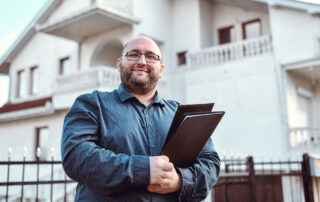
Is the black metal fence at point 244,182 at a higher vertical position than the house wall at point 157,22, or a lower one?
lower

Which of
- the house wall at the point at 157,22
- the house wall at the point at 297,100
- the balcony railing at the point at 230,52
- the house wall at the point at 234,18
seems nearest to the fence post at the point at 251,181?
the house wall at the point at 297,100

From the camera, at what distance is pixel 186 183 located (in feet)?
5.66

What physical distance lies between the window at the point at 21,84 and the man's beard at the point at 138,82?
1738cm

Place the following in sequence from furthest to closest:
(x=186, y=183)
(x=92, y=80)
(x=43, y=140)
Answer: (x=43, y=140) → (x=92, y=80) → (x=186, y=183)

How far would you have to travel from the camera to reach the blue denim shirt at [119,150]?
1.57 meters

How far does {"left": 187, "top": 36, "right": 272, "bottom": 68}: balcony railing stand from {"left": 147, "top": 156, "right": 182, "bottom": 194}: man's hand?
1074cm

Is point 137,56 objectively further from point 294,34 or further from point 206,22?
point 206,22

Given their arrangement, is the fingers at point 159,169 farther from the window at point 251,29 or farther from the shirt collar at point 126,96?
the window at point 251,29

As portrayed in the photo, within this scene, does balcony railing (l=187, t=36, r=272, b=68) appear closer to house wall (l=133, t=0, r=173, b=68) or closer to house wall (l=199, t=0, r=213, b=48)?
house wall (l=199, t=0, r=213, b=48)

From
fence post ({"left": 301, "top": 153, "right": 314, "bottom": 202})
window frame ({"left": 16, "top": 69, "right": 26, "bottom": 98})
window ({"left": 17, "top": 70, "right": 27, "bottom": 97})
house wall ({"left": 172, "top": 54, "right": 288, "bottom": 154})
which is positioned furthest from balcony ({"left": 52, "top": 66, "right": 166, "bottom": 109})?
fence post ({"left": 301, "top": 153, "right": 314, "bottom": 202})

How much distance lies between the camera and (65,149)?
1634mm

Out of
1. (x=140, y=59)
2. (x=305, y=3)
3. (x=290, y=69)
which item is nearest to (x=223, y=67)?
(x=290, y=69)

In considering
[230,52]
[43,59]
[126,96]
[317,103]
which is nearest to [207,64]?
[230,52]

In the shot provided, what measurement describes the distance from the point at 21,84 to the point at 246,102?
1340cm
